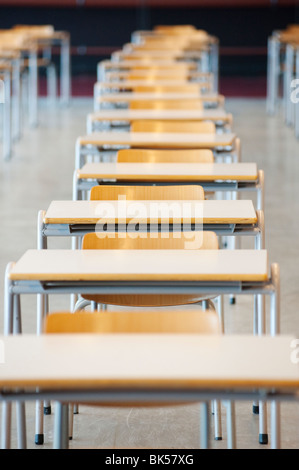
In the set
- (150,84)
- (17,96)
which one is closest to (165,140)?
(150,84)

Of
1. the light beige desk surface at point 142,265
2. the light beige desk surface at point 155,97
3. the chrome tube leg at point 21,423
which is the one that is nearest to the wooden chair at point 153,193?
the light beige desk surface at point 142,265

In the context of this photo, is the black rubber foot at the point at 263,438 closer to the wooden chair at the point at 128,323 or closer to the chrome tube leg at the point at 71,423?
the chrome tube leg at the point at 71,423

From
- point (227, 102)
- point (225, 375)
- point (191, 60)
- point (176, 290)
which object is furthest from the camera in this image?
point (227, 102)

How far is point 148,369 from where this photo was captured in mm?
1963

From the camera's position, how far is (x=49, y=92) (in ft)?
45.1

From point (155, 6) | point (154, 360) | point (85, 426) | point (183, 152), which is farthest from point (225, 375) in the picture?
point (155, 6)

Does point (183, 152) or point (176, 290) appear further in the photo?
point (183, 152)

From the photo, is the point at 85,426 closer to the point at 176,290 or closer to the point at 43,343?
the point at 176,290

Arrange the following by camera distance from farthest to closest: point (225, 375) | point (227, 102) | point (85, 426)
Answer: point (227, 102), point (85, 426), point (225, 375)

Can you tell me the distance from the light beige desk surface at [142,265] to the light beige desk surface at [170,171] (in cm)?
125

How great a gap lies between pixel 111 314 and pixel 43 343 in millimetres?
242

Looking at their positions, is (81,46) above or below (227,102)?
above
